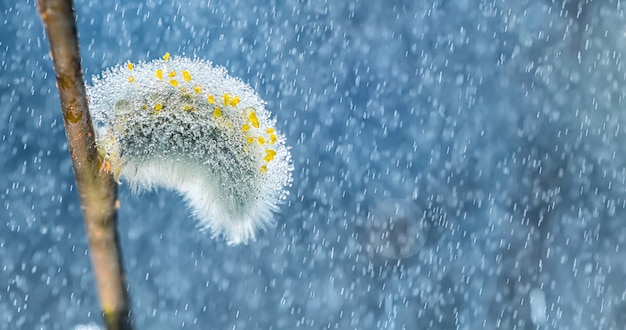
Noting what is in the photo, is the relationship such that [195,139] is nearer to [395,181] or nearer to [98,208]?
[98,208]

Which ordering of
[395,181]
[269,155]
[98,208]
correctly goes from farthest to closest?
[395,181]
[269,155]
[98,208]

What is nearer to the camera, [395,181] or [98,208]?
[98,208]

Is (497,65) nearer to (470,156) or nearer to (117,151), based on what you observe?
(470,156)

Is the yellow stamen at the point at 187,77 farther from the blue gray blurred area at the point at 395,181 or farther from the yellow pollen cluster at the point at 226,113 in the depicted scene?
the blue gray blurred area at the point at 395,181

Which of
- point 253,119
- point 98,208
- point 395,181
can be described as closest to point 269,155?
point 253,119

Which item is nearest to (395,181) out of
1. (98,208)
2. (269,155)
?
(269,155)

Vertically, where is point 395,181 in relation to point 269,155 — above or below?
below

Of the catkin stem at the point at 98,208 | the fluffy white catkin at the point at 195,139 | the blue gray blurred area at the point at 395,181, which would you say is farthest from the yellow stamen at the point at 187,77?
the blue gray blurred area at the point at 395,181

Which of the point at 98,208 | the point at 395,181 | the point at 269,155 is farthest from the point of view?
the point at 395,181
